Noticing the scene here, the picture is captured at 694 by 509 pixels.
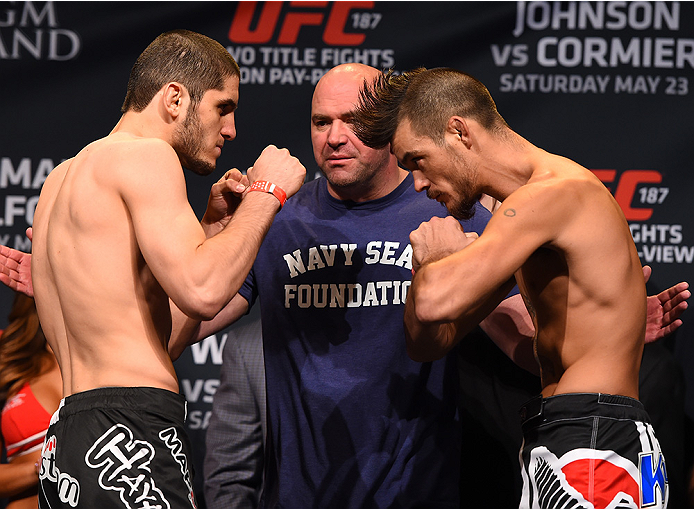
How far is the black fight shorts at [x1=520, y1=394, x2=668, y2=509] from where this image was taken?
1.64 meters

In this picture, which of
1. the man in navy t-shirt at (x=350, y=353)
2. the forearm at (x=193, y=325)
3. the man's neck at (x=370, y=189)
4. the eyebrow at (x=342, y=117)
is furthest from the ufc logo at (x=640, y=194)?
the forearm at (x=193, y=325)

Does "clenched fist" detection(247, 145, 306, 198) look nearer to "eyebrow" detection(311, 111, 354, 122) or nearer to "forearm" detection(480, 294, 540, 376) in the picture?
"eyebrow" detection(311, 111, 354, 122)

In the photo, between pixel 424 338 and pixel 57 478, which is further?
pixel 424 338

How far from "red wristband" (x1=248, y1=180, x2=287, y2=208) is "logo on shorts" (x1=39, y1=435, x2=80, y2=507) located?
2.42ft

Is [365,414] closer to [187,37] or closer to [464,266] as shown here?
[464,266]

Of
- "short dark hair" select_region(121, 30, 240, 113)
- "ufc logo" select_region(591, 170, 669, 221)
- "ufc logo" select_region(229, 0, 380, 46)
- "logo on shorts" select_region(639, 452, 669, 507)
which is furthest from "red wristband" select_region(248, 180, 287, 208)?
"ufc logo" select_region(591, 170, 669, 221)

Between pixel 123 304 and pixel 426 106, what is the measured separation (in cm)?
90

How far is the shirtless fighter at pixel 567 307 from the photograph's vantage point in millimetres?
1661

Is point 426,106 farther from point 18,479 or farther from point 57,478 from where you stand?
point 18,479

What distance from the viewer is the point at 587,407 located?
1.68 m

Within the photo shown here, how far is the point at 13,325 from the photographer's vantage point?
294 centimetres

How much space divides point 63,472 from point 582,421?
1.12 metres

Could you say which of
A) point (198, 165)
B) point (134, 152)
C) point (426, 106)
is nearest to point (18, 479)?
point (198, 165)

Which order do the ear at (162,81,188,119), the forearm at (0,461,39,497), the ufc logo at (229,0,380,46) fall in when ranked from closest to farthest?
the ear at (162,81,188,119) < the forearm at (0,461,39,497) < the ufc logo at (229,0,380,46)
